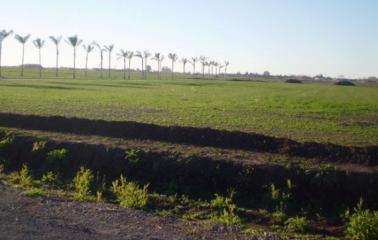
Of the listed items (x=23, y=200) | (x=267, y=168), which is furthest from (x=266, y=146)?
(x=23, y=200)

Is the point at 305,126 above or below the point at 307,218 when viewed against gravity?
above

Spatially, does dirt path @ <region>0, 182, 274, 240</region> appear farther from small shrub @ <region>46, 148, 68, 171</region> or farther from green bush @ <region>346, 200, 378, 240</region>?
small shrub @ <region>46, 148, 68, 171</region>

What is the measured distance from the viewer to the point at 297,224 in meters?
11.0

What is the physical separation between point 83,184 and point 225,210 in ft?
13.5

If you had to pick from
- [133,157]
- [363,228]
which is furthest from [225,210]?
[133,157]

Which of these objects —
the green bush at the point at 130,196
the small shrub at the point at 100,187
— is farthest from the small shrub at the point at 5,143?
the green bush at the point at 130,196

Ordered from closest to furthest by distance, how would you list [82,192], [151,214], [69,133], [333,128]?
1. [151,214]
2. [82,192]
3. [69,133]
4. [333,128]

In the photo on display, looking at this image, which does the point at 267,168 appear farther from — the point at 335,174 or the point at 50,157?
the point at 50,157

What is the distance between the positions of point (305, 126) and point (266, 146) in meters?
6.09

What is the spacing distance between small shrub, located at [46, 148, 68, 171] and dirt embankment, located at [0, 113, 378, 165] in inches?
114

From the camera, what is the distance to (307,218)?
39.8 ft

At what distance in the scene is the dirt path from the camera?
9.32 m

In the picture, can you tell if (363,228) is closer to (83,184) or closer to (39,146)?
(83,184)

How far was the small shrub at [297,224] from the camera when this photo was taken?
10.9 meters
